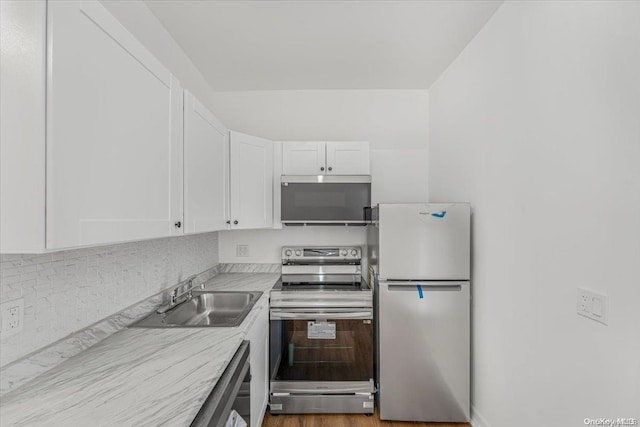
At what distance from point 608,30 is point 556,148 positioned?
0.45 meters

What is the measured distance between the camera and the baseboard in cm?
201

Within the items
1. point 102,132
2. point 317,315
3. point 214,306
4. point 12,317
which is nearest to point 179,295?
point 214,306

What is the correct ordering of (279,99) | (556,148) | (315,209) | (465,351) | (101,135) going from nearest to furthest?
(101,135)
(556,148)
(465,351)
(315,209)
(279,99)

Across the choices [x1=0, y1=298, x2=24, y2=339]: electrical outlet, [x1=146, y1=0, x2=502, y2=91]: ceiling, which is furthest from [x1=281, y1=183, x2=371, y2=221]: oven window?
[x1=0, y1=298, x2=24, y2=339]: electrical outlet

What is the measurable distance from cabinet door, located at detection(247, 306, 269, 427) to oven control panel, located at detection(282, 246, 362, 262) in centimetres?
68

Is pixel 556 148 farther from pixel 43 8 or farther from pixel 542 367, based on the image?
pixel 43 8

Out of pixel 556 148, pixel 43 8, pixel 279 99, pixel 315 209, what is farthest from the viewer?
pixel 279 99

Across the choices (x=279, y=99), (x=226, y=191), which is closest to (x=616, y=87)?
(x=226, y=191)

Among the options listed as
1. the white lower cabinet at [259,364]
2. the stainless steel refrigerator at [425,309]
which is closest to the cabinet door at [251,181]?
the white lower cabinet at [259,364]

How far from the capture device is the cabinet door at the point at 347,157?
2.73 metres

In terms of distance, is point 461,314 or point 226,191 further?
point 226,191

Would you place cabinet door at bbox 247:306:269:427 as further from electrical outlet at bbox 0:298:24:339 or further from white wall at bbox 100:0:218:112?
white wall at bbox 100:0:218:112

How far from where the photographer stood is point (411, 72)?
266 centimetres

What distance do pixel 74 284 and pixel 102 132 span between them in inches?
28.2
